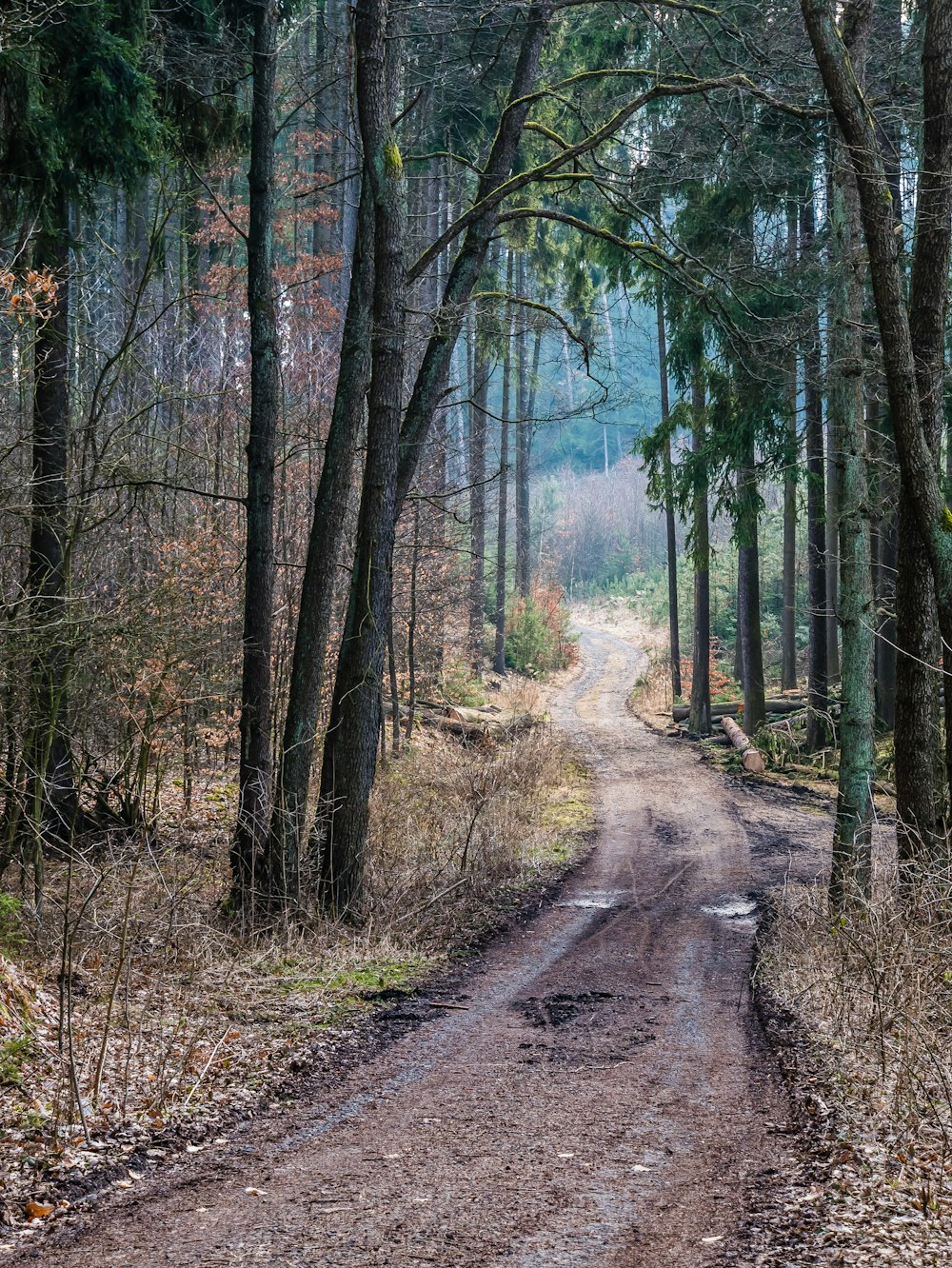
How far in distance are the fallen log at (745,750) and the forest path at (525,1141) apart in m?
9.32

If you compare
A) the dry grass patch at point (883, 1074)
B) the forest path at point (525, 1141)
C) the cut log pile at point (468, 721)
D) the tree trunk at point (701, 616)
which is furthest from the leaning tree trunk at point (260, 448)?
the tree trunk at point (701, 616)

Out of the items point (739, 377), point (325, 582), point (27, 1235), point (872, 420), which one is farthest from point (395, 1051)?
point (872, 420)

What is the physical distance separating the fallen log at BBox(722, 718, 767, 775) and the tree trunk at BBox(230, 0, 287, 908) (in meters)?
11.5

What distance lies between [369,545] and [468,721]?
38.8 feet

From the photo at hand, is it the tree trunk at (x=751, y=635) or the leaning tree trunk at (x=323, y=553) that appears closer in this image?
the leaning tree trunk at (x=323, y=553)

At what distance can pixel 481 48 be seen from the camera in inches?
449

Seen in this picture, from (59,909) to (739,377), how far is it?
9.53 m

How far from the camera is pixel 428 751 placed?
18.2m

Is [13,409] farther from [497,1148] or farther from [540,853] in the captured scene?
[497,1148]

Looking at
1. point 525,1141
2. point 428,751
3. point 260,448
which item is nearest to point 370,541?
point 260,448

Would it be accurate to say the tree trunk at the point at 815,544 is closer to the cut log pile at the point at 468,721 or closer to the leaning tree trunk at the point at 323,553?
the cut log pile at the point at 468,721

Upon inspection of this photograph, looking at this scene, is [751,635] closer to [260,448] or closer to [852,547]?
[852,547]

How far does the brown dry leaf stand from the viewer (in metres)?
3.99

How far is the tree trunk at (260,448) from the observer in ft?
31.1
